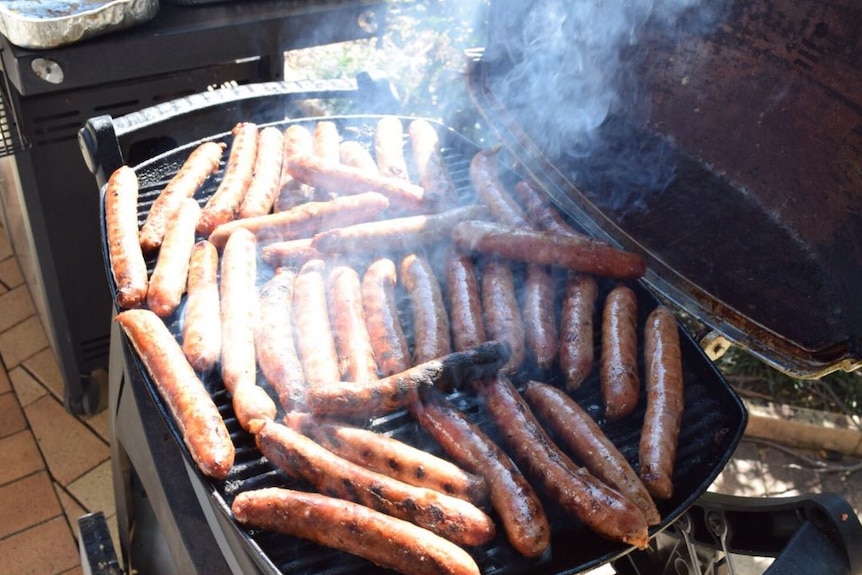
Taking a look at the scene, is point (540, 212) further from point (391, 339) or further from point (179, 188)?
point (179, 188)

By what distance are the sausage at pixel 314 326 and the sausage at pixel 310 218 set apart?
0.81ft

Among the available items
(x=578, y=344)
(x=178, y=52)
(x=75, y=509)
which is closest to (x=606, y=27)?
(x=578, y=344)

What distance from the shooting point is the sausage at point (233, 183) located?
3.24m

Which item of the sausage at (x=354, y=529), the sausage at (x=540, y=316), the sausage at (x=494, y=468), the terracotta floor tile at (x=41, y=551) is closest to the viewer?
the sausage at (x=354, y=529)

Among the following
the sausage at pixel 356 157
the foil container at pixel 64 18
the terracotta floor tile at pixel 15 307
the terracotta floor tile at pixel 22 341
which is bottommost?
the terracotta floor tile at pixel 22 341

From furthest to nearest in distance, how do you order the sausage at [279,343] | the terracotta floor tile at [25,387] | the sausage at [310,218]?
1. the terracotta floor tile at [25,387]
2. the sausage at [310,218]
3. the sausage at [279,343]

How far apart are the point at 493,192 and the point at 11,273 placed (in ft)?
13.7

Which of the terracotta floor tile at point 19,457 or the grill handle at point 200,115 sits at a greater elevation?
the grill handle at point 200,115

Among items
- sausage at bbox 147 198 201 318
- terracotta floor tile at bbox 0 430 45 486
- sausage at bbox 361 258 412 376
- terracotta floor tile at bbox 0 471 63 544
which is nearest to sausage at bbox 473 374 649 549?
sausage at bbox 361 258 412 376

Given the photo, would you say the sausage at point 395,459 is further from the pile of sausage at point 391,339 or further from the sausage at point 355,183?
the sausage at point 355,183

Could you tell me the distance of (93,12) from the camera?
3.62 metres

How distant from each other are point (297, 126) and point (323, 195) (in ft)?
1.81

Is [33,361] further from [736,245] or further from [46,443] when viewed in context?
[736,245]

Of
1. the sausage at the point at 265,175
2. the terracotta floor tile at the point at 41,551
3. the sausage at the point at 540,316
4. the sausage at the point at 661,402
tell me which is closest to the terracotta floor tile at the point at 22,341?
the terracotta floor tile at the point at 41,551
